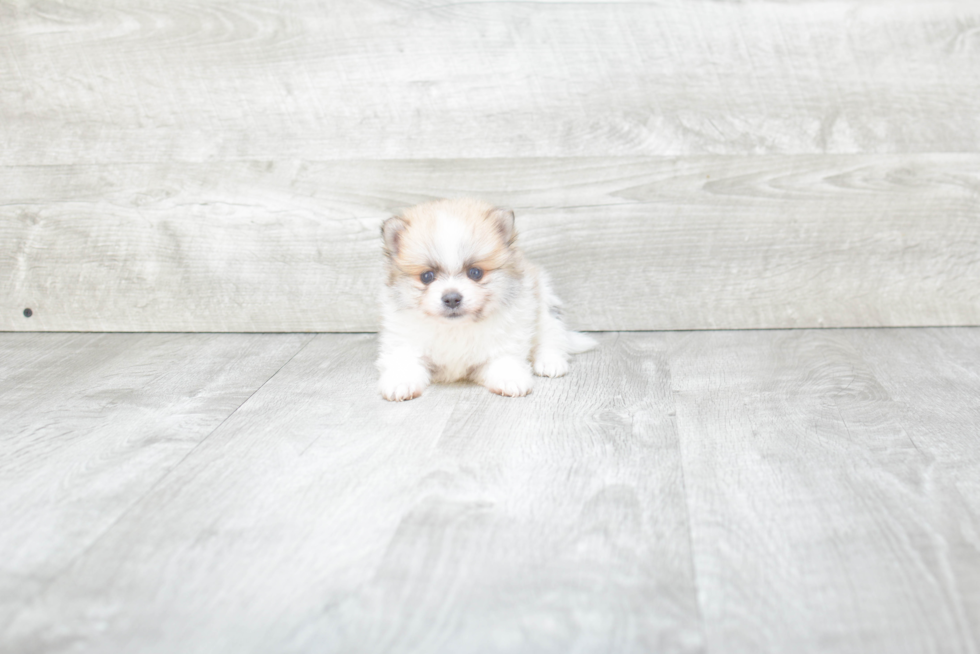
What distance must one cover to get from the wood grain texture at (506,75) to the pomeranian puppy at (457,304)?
0.60 meters

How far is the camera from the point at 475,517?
1313 millimetres

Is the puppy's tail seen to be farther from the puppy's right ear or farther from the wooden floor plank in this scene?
the puppy's right ear

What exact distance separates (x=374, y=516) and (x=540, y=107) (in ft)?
5.12

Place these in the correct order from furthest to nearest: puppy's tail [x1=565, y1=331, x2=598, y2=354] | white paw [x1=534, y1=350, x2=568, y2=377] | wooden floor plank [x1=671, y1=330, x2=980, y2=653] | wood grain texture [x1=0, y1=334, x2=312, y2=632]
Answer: puppy's tail [x1=565, y1=331, x2=598, y2=354] → white paw [x1=534, y1=350, x2=568, y2=377] → wood grain texture [x1=0, y1=334, x2=312, y2=632] → wooden floor plank [x1=671, y1=330, x2=980, y2=653]

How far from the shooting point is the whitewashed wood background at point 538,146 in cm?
242

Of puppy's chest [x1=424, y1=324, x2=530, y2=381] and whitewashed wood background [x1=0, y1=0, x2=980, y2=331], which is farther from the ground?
whitewashed wood background [x1=0, y1=0, x2=980, y2=331]

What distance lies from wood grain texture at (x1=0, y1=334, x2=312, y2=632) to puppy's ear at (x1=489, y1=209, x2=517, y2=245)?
0.76 metres

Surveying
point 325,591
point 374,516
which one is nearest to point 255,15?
point 374,516

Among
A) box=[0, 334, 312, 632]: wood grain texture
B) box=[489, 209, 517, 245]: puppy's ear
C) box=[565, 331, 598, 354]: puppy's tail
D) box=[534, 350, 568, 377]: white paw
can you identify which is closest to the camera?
box=[0, 334, 312, 632]: wood grain texture

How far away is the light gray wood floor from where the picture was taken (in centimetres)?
104

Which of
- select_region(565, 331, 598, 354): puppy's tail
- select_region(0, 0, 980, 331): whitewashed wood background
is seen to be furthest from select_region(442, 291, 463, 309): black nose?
select_region(0, 0, 980, 331): whitewashed wood background

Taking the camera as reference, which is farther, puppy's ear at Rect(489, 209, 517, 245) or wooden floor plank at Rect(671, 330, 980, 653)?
puppy's ear at Rect(489, 209, 517, 245)

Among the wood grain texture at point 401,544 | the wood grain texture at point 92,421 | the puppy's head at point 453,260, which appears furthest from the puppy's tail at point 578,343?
the wood grain texture at point 92,421

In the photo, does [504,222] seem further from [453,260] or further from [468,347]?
[468,347]
